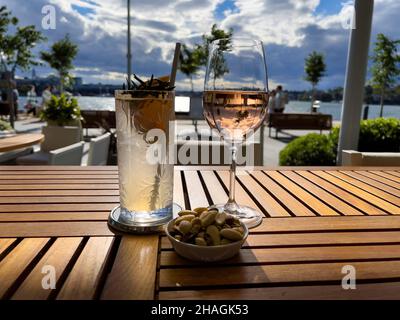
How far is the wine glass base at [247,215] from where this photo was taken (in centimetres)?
80

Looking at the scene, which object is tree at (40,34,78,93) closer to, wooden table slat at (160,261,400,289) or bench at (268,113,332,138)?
bench at (268,113,332,138)

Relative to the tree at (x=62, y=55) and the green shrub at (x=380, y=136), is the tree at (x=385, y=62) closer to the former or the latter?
the green shrub at (x=380, y=136)

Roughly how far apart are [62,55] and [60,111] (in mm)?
14189

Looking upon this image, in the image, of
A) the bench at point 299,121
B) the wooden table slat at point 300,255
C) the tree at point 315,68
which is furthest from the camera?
the tree at point 315,68

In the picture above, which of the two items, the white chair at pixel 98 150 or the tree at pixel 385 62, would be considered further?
the tree at pixel 385 62

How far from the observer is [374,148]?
15.6ft

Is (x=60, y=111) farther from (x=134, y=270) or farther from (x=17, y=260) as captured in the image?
(x=134, y=270)

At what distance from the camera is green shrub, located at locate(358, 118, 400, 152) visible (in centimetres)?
465

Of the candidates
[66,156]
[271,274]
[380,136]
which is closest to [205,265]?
[271,274]

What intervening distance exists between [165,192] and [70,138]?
13.4 ft

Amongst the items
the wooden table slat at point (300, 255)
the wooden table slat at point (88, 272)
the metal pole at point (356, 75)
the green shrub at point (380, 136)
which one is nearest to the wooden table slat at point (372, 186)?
the wooden table slat at point (300, 255)

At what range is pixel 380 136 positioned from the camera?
4750 mm

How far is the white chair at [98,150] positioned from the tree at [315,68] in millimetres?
18167

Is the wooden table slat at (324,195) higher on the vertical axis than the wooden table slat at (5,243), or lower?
higher
